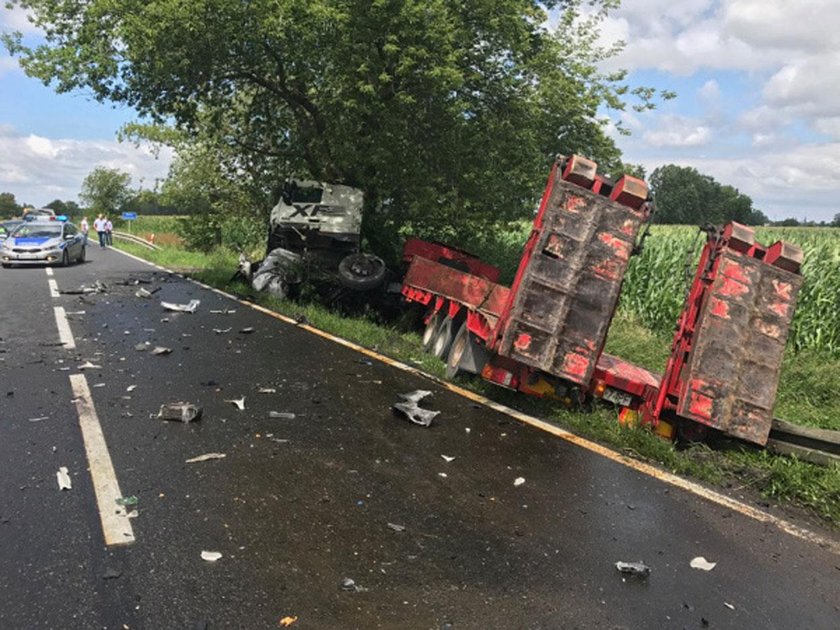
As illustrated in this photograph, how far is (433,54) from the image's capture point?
1288cm

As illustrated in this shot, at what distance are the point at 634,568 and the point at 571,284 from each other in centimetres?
323

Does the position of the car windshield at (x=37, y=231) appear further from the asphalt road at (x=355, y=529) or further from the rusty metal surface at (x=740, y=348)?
the rusty metal surface at (x=740, y=348)

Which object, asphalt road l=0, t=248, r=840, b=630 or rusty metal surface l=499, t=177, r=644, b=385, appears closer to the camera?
asphalt road l=0, t=248, r=840, b=630

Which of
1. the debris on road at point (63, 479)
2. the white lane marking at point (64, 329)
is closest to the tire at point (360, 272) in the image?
the white lane marking at point (64, 329)

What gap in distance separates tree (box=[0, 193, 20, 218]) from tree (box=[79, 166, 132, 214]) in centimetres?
3793

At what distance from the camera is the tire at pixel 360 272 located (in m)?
12.3

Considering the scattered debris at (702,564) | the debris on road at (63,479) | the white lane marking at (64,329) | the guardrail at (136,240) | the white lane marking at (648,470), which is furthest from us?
the guardrail at (136,240)

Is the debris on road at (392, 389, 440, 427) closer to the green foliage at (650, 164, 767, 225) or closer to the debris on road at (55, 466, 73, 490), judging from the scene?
the debris on road at (55, 466, 73, 490)

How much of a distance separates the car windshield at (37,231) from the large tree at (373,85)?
25.7 ft

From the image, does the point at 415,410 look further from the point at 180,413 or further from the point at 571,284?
the point at 180,413

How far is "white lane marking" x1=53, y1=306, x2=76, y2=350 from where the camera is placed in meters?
9.40

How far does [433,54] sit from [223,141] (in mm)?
7576

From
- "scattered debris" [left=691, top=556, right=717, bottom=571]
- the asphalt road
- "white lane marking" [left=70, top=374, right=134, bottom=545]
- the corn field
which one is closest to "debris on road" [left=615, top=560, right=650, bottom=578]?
the asphalt road

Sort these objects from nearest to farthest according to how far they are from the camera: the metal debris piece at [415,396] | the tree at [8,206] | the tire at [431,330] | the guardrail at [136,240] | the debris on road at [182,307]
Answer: the metal debris piece at [415,396] → the tire at [431,330] → the debris on road at [182,307] → the guardrail at [136,240] → the tree at [8,206]
